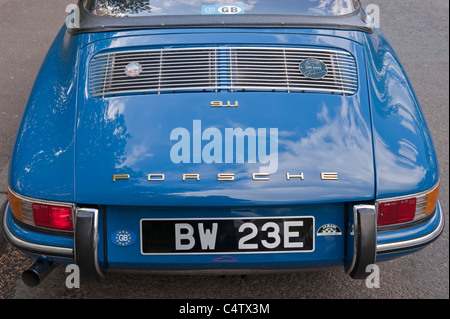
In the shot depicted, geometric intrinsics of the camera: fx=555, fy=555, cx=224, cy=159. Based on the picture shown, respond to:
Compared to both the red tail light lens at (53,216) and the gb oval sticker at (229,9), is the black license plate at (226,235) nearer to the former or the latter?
the red tail light lens at (53,216)

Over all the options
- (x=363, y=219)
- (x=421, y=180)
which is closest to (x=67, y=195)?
(x=363, y=219)

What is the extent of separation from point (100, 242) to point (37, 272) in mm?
402

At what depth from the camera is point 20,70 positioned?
5.61m

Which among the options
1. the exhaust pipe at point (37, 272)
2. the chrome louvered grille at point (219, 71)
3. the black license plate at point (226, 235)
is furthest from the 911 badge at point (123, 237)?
the chrome louvered grille at point (219, 71)

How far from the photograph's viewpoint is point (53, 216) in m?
2.50

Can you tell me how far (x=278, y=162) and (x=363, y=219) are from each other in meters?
0.44

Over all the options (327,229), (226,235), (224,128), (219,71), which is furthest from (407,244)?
(219,71)

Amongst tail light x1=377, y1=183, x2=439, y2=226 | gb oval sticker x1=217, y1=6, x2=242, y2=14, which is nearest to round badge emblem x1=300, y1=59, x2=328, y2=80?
gb oval sticker x1=217, y1=6, x2=242, y2=14

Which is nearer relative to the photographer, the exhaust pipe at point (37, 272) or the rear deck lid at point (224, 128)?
the rear deck lid at point (224, 128)

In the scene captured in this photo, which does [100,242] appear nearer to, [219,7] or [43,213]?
[43,213]

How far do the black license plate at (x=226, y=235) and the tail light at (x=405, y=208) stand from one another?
1.11 feet

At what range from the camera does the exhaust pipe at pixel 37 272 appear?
2631mm

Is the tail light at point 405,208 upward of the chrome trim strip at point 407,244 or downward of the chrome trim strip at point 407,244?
upward
